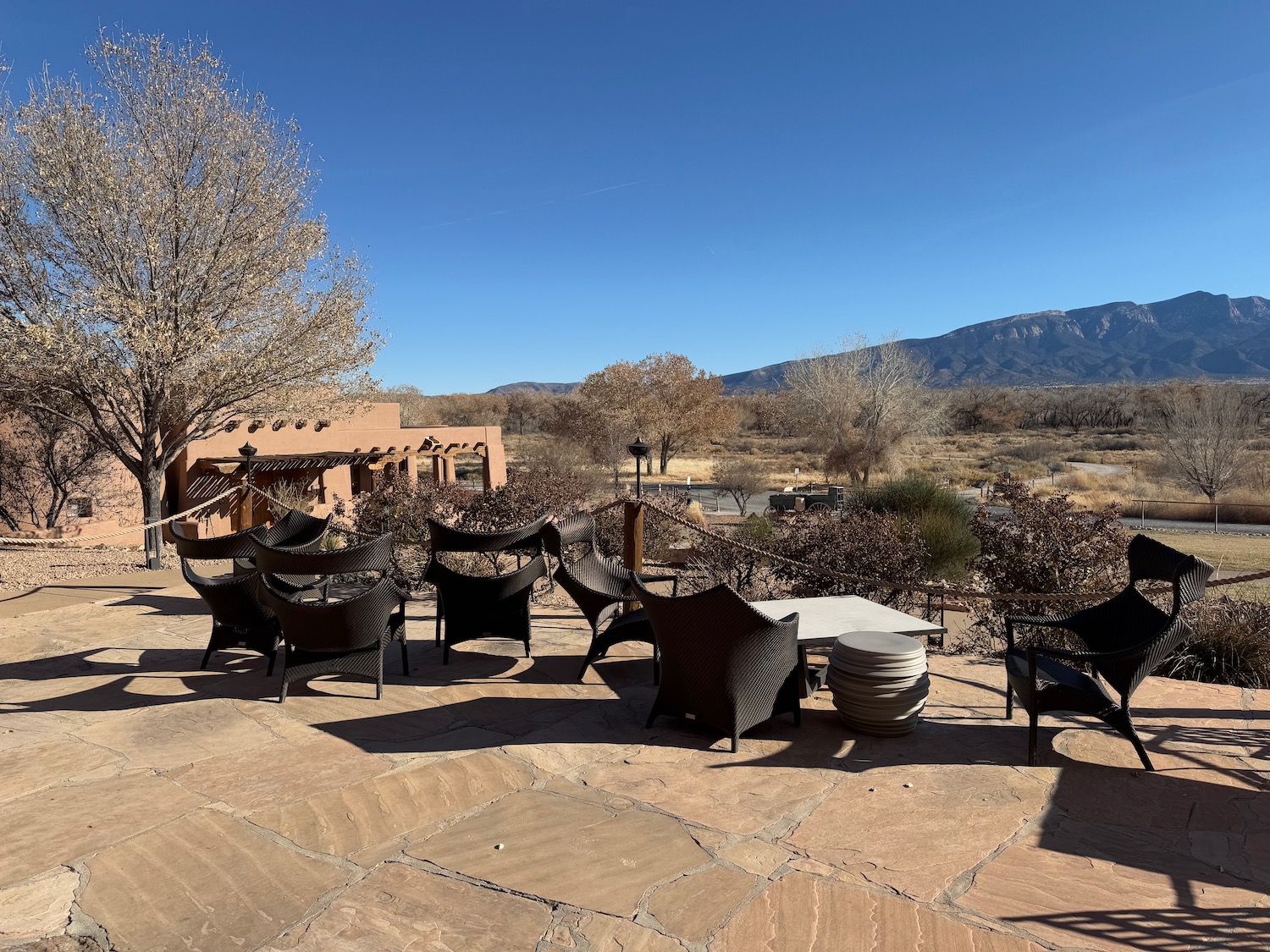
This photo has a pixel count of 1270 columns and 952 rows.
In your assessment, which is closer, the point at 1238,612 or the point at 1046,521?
the point at 1238,612

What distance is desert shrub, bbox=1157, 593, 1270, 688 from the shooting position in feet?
18.4

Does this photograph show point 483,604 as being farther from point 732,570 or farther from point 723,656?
point 732,570

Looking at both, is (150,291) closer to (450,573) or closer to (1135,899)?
(450,573)

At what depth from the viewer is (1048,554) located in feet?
25.8

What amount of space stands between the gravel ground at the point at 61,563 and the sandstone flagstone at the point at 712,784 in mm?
6847

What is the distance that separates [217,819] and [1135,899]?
3121 millimetres

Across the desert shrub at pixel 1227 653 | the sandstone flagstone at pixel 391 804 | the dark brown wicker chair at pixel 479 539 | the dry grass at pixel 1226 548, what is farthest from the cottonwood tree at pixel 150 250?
the dry grass at pixel 1226 548

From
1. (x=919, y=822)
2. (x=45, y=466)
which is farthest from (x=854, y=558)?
(x=45, y=466)

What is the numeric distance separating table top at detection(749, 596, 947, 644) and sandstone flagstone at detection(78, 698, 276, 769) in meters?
2.69

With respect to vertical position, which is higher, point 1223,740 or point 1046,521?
point 1046,521

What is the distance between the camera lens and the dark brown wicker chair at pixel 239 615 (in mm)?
4691

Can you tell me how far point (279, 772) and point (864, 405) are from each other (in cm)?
3352

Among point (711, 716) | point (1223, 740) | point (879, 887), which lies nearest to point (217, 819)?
point (711, 716)

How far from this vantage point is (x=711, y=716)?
3.74 m
